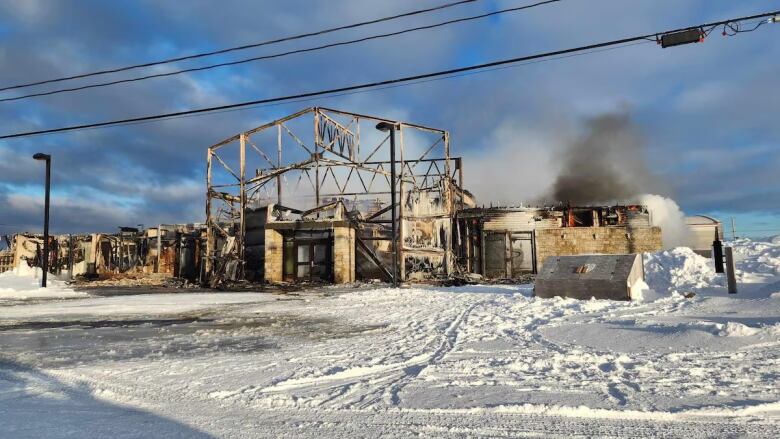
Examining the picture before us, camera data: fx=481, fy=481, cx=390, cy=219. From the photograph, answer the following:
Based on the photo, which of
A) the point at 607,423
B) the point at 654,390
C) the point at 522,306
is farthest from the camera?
the point at 522,306

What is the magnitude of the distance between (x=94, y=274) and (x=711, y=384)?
126 ft

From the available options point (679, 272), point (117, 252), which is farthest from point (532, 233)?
point (117, 252)

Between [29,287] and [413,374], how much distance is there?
2428 centimetres

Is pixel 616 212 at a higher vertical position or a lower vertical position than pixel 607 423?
higher

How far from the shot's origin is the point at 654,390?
4484 mm

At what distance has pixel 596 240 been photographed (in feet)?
88.3

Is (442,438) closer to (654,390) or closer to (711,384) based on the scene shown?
(654,390)

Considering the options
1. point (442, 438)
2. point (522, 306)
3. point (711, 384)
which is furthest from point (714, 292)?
point (442, 438)

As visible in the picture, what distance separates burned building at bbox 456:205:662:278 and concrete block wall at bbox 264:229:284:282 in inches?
395

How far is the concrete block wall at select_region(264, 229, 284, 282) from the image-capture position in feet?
85.3

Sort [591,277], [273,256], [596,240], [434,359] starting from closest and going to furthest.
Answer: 1. [434,359]
2. [591,277]
3. [273,256]
4. [596,240]

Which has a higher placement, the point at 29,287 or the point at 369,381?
the point at 29,287

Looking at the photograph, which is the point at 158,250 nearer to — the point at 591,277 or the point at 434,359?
→ the point at 591,277

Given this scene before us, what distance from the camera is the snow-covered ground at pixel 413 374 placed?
381cm
